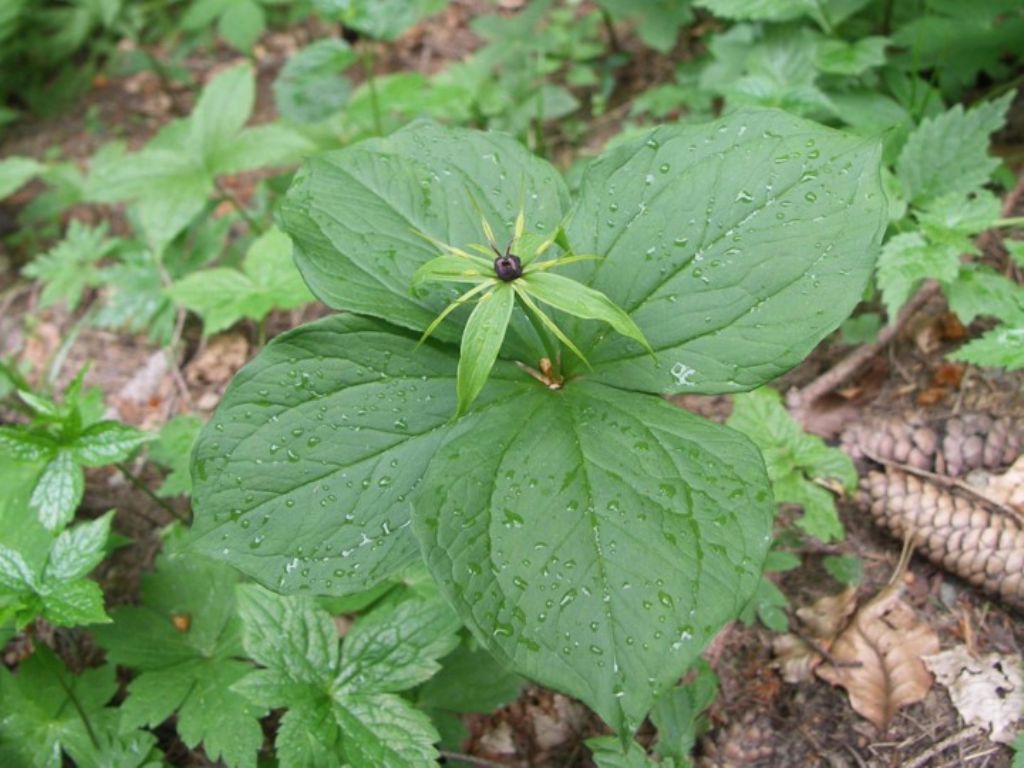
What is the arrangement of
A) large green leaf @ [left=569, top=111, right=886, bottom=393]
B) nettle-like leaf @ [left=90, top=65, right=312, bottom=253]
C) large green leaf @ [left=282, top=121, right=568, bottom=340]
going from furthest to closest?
1. nettle-like leaf @ [left=90, top=65, right=312, bottom=253]
2. large green leaf @ [left=282, top=121, right=568, bottom=340]
3. large green leaf @ [left=569, top=111, right=886, bottom=393]

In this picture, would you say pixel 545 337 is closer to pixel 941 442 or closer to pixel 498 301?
pixel 498 301

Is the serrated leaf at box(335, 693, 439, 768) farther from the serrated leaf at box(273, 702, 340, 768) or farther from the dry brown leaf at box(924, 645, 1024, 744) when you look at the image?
the dry brown leaf at box(924, 645, 1024, 744)

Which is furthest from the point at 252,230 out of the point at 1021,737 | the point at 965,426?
the point at 1021,737

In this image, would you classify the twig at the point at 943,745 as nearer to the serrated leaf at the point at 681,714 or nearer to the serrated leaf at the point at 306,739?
the serrated leaf at the point at 681,714

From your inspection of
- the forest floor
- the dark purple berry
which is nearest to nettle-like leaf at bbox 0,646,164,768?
the forest floor

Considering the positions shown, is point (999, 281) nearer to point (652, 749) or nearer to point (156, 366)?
point (652, 749)

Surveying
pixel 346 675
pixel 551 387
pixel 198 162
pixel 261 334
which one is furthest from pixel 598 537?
pixel 198 162
